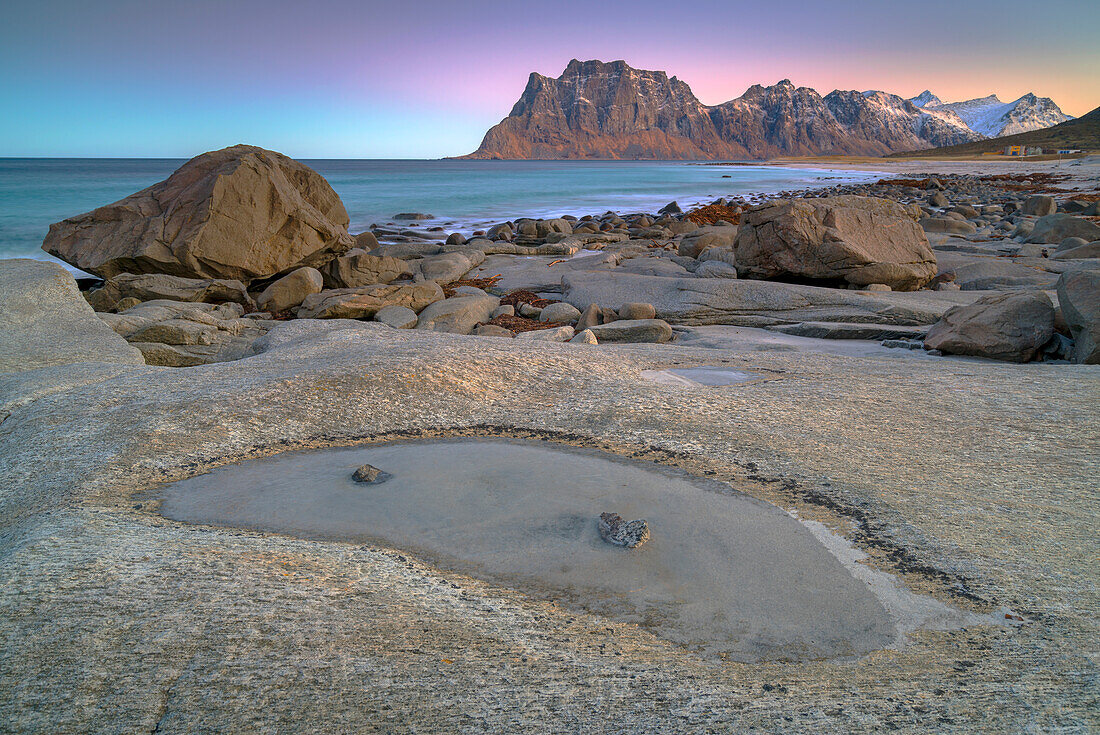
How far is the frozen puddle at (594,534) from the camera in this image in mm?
1556

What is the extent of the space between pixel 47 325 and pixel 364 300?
3.03 meters

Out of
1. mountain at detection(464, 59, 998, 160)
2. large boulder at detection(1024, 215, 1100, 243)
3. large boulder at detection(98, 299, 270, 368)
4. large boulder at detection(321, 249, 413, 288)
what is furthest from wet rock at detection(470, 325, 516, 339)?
mountain at detection(464, 59, 998, 160)

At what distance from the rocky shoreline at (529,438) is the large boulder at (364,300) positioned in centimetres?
112

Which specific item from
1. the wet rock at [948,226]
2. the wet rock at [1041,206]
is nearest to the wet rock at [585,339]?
the wet rock at [948,226]

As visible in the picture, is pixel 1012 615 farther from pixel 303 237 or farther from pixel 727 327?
pixel 303 237

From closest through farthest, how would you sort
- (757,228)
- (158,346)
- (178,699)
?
1. (178,699)
2. (158,346)
3. (757,228)

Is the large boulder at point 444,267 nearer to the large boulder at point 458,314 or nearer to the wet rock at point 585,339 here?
the large boulder at point 458,314

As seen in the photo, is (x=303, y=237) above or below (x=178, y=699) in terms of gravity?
above

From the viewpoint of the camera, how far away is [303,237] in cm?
840

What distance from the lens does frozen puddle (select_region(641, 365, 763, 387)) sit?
331 cm

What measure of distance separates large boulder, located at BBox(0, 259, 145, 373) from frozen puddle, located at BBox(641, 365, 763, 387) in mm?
3446

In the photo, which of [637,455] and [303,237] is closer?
[637,455]

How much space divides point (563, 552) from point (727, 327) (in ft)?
13.9

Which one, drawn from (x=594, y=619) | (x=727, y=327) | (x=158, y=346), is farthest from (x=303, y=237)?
(x=594, y=619)
